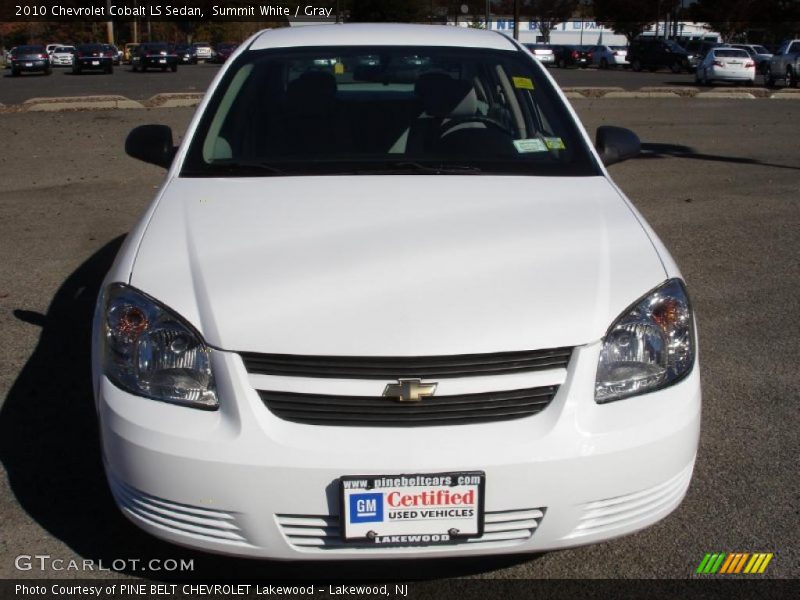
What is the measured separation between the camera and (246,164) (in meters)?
3.67

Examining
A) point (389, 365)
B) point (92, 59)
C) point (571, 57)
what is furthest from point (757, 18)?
point (389, 365)

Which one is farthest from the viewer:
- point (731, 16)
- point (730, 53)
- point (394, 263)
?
point (731, 16)

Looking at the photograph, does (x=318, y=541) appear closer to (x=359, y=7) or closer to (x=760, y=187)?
(x=760, y=187)

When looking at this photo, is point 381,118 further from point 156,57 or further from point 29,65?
point 156,57

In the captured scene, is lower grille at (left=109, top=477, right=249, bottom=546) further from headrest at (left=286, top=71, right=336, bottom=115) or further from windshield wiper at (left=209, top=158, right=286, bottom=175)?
Answer: headrest at (left=286, top=71, right=336, bottom=115)

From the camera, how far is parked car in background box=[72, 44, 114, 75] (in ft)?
142

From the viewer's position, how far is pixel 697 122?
17234 millimetres

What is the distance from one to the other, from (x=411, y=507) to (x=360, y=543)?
6.7 inches

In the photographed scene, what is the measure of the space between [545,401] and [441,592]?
757 mm

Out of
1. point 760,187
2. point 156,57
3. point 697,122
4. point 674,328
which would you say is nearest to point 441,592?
point 674,328

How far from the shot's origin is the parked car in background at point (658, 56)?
148ft

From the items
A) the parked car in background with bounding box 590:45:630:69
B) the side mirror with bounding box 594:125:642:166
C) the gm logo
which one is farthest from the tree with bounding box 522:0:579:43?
the gm logo

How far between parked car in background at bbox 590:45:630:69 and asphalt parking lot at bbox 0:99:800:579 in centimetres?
4054

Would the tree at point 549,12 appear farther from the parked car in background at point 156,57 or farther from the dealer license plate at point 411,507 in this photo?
the dealer license plate at point 411,507
